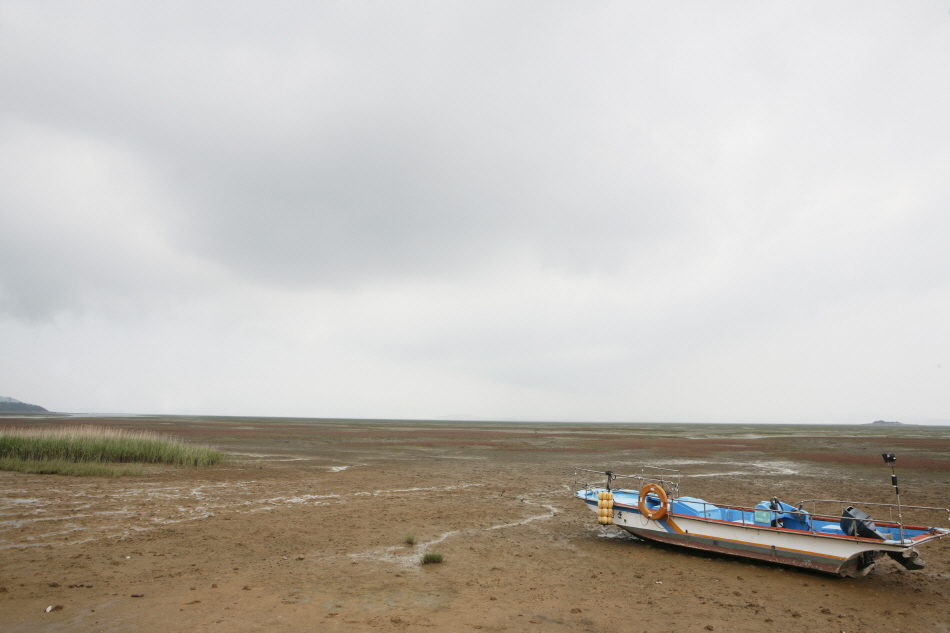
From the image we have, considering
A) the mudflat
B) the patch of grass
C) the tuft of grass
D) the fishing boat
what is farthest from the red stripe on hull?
the tuft of grass

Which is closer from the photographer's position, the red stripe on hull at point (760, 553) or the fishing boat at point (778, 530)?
the fishing boat at point (778, 530)

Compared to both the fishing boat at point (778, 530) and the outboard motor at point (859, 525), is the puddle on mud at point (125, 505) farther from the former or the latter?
the outboard motor at point (859, 525)

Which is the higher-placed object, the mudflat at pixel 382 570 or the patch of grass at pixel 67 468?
the patch of grass at pixel 67 468

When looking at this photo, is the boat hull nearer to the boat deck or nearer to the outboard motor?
the boat deck

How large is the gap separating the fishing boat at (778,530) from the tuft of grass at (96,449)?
2249 centimetres

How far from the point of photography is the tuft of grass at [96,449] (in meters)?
26.0

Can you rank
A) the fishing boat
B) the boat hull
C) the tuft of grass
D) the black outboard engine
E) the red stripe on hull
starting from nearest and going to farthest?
1. the black outboard engine
2. the fishing boat
3. the boat hull
4. the red stripe on hull
5. the tuft of grass

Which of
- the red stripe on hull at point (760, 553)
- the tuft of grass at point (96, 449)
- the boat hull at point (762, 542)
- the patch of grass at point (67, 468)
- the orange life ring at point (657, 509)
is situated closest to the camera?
the boat hull at point (762, 542)

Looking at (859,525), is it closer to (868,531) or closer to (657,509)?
(868,531)

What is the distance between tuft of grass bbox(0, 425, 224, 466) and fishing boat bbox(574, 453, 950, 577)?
22.5m

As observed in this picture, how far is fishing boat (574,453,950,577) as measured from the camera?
10.1 metres

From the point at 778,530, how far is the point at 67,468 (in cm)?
2716

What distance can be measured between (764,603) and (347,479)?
18466mm

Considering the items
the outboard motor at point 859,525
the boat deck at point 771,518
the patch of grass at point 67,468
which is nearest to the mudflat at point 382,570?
the boat deck at point 771,518
